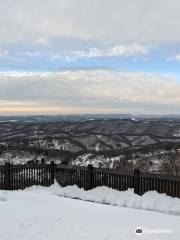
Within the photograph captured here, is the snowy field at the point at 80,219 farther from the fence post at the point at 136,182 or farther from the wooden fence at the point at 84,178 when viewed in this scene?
the fence post at the point at 136,182

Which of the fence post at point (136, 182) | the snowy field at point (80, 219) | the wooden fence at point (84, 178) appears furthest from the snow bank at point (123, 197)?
the wooden fence at point (84, 178)

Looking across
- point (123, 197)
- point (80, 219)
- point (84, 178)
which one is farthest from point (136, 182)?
point (80, 219)

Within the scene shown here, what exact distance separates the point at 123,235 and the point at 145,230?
24.7 inches

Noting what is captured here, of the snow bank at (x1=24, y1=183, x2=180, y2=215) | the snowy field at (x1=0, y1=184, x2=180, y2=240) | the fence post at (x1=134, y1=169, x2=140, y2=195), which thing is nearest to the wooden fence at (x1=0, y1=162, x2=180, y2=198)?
the fence post at (x1=134, y1=169, x2=140, y2=195)

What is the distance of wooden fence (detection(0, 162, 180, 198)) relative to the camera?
15.7 metres

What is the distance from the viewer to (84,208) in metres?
12.9

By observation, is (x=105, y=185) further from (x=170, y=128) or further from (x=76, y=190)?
(x=170, y=128)

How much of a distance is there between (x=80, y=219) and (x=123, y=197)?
5.10 meters

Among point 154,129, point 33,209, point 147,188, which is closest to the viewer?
point 33,209

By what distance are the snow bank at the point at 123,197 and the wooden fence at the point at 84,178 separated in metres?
0.31

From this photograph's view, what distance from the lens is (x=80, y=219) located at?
36.8 feet

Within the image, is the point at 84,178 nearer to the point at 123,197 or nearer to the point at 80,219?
the point at 123,197

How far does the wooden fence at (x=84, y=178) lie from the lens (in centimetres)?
1571

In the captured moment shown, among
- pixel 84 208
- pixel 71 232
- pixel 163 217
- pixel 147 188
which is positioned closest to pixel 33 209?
pixel 84 208
